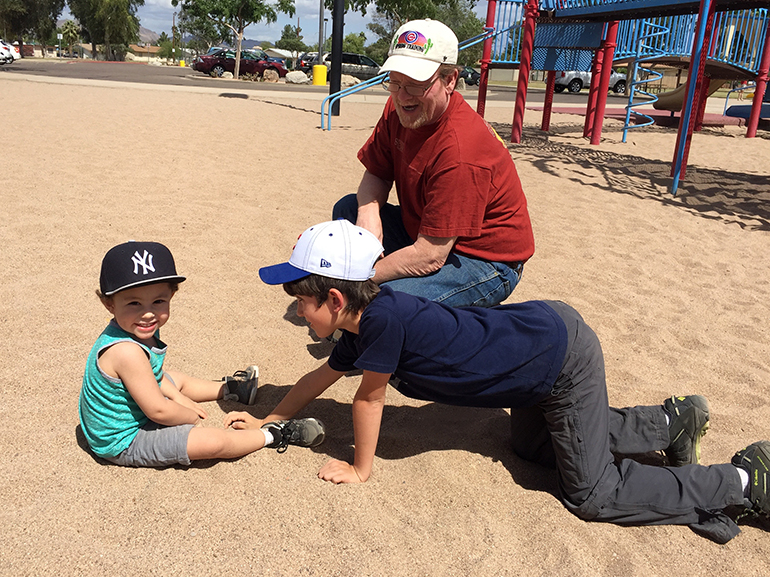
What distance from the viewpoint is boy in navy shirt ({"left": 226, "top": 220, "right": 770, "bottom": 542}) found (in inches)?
83.4

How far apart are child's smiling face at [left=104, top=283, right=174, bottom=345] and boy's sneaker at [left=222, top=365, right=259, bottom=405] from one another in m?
0.65

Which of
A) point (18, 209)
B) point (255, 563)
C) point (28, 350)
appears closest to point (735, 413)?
point (255, 563)

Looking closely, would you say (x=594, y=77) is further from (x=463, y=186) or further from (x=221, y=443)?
(x=221, y=443)

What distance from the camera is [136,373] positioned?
2.25m

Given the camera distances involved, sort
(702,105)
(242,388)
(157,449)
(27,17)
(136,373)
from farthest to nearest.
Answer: (27,17) → (702,105) → (242,388) → (157,449) → (136,373)

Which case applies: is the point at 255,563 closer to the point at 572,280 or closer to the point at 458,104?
the point at 458,104

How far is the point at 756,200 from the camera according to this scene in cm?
752

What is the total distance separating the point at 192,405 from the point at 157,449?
39 cm

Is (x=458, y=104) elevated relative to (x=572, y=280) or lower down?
elevated

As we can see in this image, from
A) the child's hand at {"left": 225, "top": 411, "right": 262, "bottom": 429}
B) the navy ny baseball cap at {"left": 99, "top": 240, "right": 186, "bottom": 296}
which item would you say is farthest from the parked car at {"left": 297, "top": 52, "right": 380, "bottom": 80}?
the navy ny baseball cap at {"left": 99, "top": 240, "right": 186, "bottom": 296}

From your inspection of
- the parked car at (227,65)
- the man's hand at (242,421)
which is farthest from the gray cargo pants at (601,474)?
the parked car at (227,65)

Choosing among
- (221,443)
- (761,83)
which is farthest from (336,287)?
(761,83)

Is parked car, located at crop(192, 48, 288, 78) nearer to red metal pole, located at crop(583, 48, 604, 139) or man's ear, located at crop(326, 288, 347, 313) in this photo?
red metal pole, located at crop(583, 48, 604, 139)

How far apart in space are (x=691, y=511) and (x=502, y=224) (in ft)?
4.44
